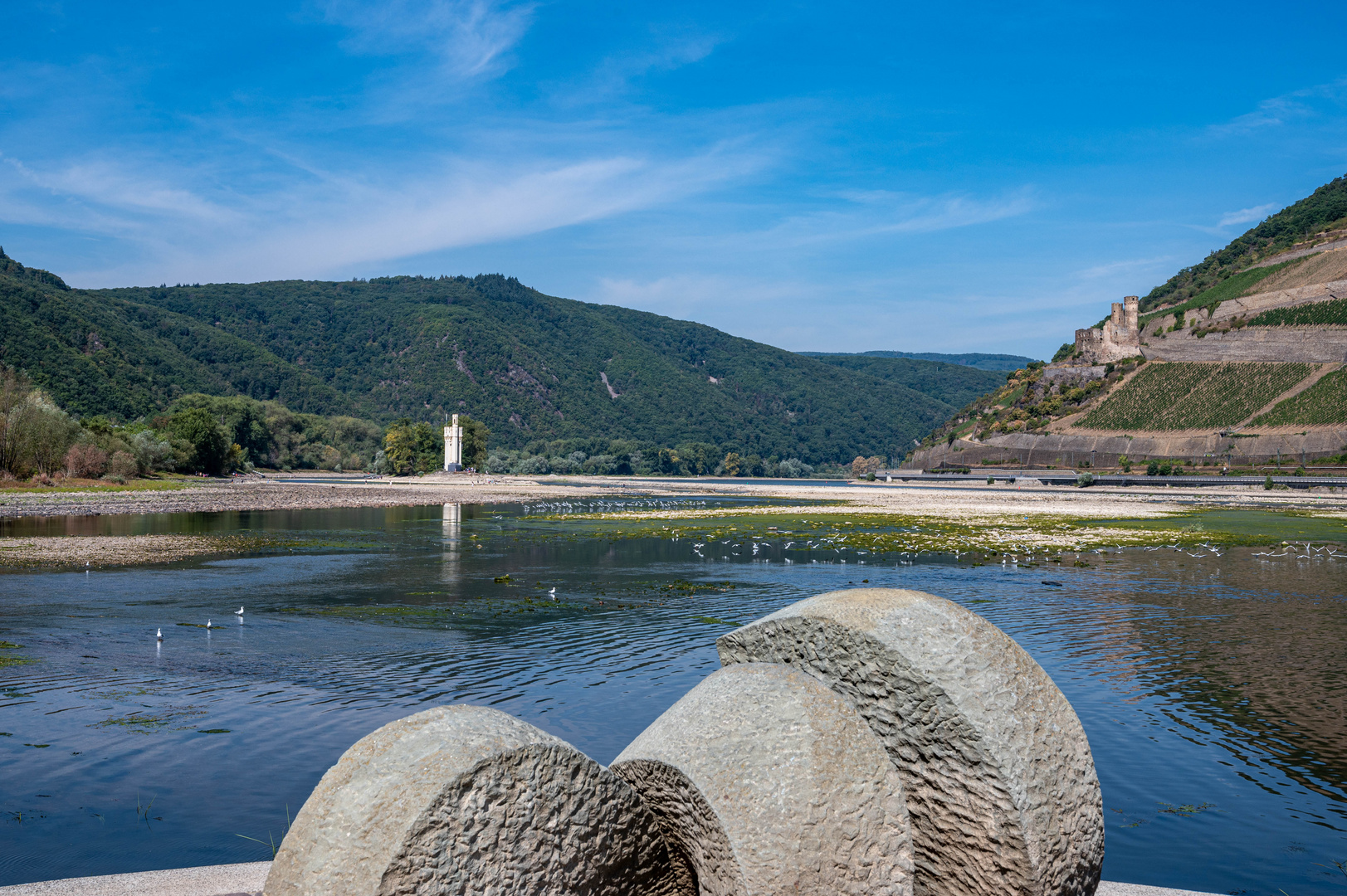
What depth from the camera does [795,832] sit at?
4125mm

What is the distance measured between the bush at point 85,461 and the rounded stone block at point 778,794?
7414 cm

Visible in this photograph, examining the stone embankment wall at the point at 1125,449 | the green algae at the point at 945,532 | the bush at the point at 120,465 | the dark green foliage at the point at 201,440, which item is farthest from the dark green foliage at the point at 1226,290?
the bush at the point at 120,465

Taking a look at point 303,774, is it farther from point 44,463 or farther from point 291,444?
point 291,444

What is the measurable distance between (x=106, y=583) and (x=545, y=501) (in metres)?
Result: 49.3

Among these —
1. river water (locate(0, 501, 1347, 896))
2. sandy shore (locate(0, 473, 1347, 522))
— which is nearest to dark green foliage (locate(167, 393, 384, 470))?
sandy shore (locate(0, 473, 1347, 522))

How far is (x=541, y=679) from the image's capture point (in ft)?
41.1

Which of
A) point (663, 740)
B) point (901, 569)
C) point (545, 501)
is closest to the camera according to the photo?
point (663, 740)

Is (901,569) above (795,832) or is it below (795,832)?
below

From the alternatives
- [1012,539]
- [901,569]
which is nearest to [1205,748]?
[901,569]

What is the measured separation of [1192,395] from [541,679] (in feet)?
480

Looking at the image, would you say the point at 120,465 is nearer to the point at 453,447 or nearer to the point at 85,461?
the point at 85,461

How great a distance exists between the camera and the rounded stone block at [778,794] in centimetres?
413

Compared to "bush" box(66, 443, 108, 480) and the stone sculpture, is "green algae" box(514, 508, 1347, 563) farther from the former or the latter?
"bush" box(66, 443, 108, 480)

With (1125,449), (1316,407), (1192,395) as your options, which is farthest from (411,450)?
(1316,407)
